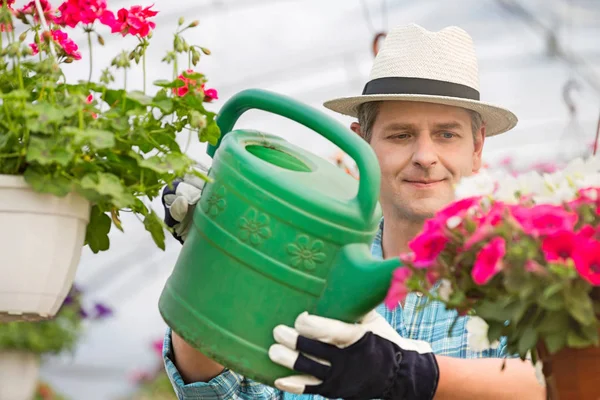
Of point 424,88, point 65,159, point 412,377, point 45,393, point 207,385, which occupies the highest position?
point 65,159

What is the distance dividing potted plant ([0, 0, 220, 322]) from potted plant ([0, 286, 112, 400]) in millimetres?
3090

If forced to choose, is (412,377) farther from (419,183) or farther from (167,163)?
(419,183)

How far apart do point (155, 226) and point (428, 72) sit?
3.69 ft

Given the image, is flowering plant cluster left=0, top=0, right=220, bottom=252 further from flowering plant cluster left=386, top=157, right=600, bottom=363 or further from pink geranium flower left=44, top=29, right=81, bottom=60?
flowering plant cluster left=386, top=157, right=600, bottom=363

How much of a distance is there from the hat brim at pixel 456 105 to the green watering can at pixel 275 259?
0.93 metres

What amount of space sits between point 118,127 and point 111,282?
6232 mm

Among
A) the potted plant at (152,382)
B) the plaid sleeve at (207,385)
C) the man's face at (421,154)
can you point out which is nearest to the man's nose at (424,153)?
the man's face at (421,154)

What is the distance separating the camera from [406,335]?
2.19 metres

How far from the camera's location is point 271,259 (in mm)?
1324

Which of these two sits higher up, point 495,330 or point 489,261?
point 489,261

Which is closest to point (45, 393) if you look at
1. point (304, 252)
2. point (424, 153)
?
point (424, 153)

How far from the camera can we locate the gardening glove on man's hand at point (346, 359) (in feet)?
4.32

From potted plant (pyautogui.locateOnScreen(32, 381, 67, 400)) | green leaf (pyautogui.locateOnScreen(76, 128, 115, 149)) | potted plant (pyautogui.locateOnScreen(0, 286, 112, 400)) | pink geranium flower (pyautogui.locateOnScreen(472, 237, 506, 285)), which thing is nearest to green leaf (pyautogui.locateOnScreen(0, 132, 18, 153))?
green leaf (pyautogui.locateOnScreen(76, 128, 115, 149))

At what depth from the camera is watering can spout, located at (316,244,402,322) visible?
4.24 ft
